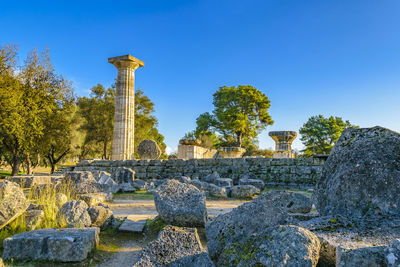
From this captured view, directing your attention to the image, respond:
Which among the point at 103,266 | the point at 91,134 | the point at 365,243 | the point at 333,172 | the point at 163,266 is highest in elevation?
the point at 91,134

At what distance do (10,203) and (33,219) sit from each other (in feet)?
1.44

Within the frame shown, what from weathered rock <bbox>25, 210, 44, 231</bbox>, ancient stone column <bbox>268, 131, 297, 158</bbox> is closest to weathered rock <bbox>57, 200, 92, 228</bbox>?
weathered rock <bbox>25, 210, 44, 231</bbox>

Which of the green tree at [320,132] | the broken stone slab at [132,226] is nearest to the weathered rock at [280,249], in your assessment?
the broken stone slab at [132,226]

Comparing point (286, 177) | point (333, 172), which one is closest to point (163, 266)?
point (333, 172)

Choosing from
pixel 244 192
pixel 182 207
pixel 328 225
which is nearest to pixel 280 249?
pixel 328 225

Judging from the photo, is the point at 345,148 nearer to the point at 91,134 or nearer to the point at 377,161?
the point at 377,161

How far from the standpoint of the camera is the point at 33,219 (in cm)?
445

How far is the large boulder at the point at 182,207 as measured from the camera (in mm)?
Result: 4160

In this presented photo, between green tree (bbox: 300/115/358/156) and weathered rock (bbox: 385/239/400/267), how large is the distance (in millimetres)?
36938

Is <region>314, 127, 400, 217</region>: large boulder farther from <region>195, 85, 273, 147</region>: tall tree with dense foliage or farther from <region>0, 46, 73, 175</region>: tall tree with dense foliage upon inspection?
<region>195, 85, 273, 147</region>: tall tree with dense foliage

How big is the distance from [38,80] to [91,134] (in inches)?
386

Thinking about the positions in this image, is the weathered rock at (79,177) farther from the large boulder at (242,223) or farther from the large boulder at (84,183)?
the large boulder at (242,223)

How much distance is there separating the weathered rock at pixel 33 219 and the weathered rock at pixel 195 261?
8.57ft

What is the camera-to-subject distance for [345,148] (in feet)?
12.2
